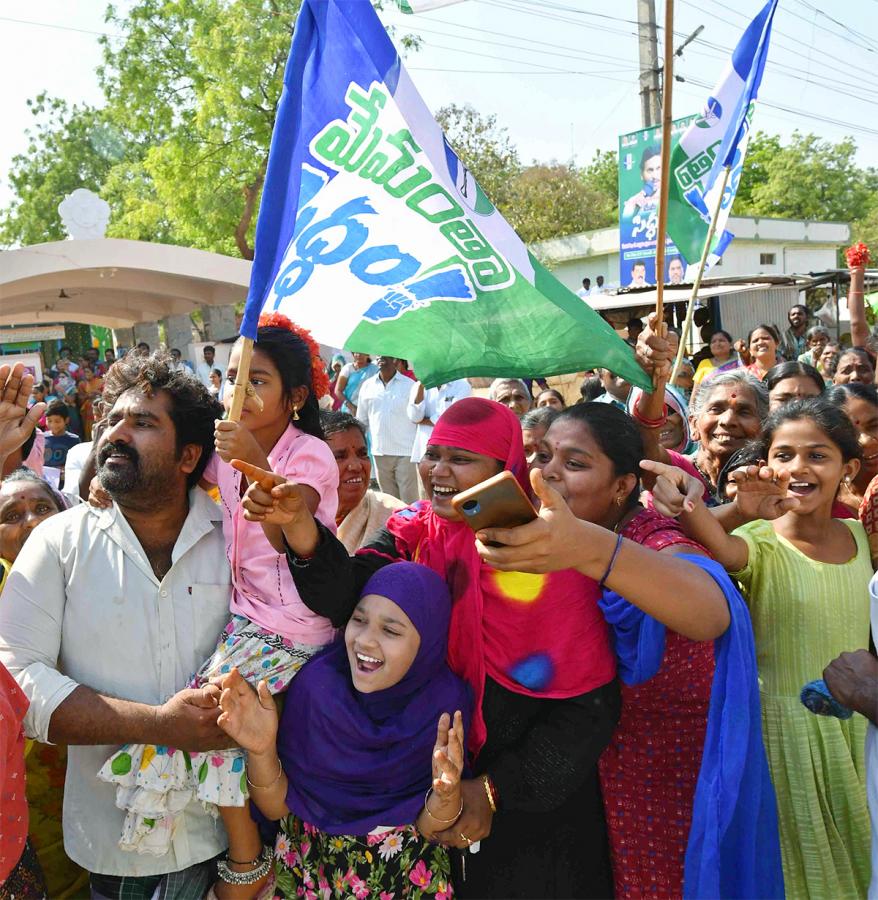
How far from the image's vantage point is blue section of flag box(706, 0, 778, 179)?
351 centimetres

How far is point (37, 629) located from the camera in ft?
7.17

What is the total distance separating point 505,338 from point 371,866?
1.45 metres

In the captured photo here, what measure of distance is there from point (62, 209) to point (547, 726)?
51.2ft

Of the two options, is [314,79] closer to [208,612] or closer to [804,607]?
[208,612]

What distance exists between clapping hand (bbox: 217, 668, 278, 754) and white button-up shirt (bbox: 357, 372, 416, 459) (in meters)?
6.10

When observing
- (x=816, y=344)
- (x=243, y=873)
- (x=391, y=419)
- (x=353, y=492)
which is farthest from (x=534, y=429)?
(x=816, y=344)

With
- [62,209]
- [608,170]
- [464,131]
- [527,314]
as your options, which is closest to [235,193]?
[464,131]

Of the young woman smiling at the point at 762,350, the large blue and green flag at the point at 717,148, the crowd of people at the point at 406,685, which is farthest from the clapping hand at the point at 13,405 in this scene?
the young woman smiling at the point at 762,350

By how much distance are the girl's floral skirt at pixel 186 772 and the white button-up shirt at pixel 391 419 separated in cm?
601

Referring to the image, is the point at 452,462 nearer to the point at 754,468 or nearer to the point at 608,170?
the point at 754,468

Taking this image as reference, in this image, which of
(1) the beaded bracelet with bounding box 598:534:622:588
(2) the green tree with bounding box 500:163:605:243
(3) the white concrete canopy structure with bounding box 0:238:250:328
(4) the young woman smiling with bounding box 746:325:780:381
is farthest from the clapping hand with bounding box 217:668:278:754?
(2) the green tree with bounding box 500:163:605:243

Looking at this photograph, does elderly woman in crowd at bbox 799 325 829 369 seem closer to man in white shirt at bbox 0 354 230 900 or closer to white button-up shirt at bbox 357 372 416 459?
white button-up shirt at bbox 357 372 416 459

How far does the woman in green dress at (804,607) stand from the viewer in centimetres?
240

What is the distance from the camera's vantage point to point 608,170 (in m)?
52.2
